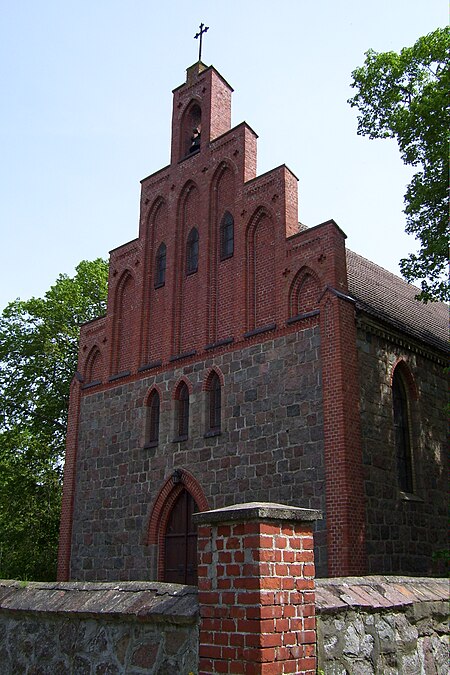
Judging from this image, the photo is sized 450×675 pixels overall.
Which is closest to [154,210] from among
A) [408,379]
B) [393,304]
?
[393,304]

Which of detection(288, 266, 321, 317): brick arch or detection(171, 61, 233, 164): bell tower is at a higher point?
detection(171, 61, 233, 164): bell tower

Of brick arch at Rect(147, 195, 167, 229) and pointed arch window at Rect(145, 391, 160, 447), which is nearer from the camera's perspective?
pointed arch window at Rect(145, 391, 160, 447)

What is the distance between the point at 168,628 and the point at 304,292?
10239 mm

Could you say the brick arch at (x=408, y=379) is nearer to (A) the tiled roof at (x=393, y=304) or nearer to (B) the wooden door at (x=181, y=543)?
(A) the tiled roof at (x=393, y=304)

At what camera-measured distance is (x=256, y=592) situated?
4266 mm

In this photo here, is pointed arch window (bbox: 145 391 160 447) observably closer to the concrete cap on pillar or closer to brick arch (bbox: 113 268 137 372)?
brick arch (bbox: 113 268 137 372)

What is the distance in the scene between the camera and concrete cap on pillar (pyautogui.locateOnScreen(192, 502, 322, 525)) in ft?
14.5

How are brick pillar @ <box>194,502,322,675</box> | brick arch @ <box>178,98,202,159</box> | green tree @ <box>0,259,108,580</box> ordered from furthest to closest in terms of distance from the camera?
1. green tree @ <box>0,259,108,580</box>
2. brick arch @ <box>178,98,202,159</box>
3. brick pillar @ <box>194,502,322,675</box>

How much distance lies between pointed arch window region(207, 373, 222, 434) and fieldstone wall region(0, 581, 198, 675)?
351 inches

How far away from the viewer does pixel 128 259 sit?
19.1 m

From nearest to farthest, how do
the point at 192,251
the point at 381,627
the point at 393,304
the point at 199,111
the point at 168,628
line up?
the point at 168,628
the point at 381,627
the point at 192,251
the point at 393,304
the point at 199,111

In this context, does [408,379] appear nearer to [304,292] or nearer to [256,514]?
[304,292]

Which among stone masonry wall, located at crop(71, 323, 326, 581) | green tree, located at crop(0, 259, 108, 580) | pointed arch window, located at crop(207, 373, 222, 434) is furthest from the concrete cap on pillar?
green tree, located at crop(0, 259, 108, 580)

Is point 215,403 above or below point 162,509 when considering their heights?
above
